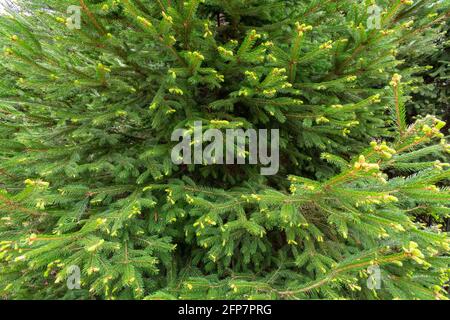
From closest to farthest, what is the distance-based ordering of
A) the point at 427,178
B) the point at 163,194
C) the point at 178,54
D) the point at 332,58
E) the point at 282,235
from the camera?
the point at 427,178
the point at 178,54
the point at 332,58
the point at 163,194
the point at 282,235

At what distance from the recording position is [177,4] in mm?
2477

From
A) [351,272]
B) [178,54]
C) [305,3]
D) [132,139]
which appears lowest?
[351,272]

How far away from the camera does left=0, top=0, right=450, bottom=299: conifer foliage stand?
219 cm

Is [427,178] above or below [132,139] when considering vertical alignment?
below

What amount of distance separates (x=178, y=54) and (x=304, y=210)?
5.93ft

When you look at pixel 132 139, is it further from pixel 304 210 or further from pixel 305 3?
pixel 305 3

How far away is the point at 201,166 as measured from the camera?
3.34 metres

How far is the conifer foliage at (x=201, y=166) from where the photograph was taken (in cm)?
219

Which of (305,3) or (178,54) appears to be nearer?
(178,54)

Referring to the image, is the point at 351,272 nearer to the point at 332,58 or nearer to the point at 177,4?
the point at 332,58

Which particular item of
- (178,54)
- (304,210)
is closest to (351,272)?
(304,210)
